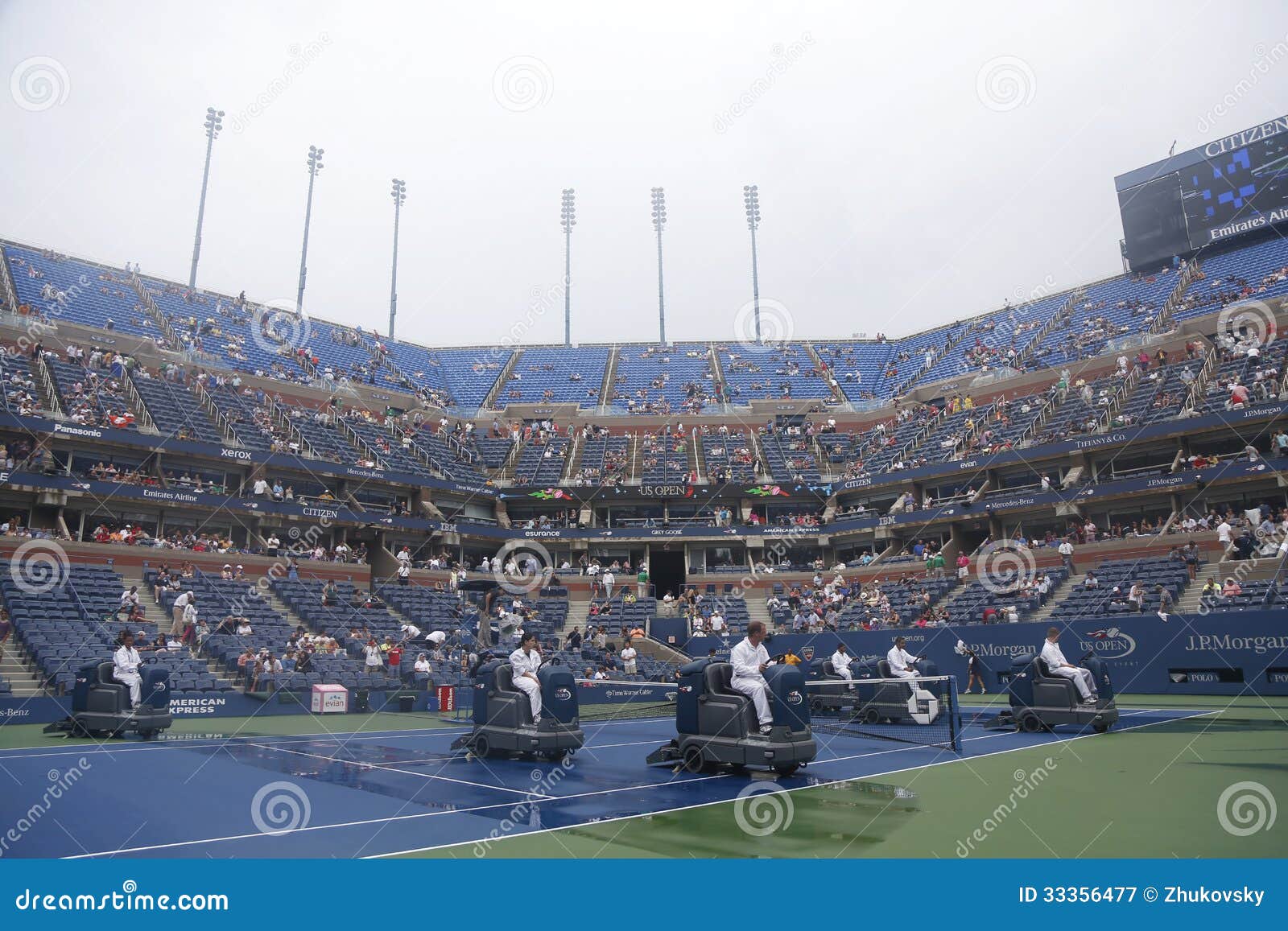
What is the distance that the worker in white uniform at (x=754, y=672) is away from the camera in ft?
30.7

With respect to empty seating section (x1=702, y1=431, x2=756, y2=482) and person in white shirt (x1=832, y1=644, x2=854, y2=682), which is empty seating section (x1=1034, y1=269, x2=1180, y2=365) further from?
person in white shirt (x1=832, y1=644, x2=854, y2=682)

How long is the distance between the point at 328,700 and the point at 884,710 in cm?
1340

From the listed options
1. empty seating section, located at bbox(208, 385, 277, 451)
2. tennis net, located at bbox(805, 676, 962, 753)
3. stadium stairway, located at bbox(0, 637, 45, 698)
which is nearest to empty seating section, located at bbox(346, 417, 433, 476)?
empty seating section, located at bbox(208, 385, 277, 451)

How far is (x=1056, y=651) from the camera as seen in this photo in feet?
46.2

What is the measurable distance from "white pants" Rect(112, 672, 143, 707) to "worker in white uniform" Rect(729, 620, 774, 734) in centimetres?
1068

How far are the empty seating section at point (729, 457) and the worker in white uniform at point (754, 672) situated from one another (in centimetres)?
3304

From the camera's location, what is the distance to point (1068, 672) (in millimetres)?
14023

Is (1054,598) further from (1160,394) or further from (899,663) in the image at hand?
(899,663)

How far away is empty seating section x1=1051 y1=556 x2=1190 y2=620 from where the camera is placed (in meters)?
24.5

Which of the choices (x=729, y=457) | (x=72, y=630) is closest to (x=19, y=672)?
(x=72, y=630)

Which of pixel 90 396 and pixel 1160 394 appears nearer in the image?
pixel 90 396

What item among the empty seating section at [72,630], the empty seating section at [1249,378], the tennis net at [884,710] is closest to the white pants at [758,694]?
the tennis net at [884,710]

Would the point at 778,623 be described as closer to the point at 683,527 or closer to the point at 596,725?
the point at 683,527

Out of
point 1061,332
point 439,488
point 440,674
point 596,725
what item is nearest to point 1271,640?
point 596,725
